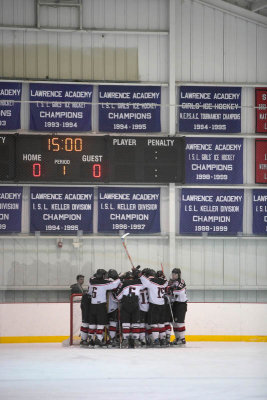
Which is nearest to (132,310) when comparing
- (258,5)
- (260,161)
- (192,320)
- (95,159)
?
(192,320)

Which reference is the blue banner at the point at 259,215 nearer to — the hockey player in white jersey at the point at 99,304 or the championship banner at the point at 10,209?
the hockey player in white jersey at the point at 99,304

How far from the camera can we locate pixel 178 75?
19328 mm

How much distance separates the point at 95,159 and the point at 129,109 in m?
1.71

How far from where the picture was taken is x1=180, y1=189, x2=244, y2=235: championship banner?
753 inches

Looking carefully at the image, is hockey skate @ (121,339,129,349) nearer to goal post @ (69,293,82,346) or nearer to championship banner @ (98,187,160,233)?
goal post @ (69,293,82,346)

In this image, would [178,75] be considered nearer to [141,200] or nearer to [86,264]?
[141,200]

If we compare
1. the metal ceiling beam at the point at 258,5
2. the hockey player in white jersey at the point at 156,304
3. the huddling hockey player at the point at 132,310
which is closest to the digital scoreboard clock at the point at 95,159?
the huddling hockey player at the point at 132,310

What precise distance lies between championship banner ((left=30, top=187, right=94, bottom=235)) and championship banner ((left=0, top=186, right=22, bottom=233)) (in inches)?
12.1

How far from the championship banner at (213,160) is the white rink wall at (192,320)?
3304 millimetres

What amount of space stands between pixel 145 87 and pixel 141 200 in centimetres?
257

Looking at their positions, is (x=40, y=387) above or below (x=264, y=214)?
below

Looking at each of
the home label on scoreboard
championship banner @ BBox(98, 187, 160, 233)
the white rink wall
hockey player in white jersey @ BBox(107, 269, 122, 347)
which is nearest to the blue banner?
championship banner @ BBox(98, 187, 160, 233)

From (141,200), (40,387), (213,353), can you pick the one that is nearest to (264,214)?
(141,200)

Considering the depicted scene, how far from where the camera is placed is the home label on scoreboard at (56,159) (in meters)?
17.8
